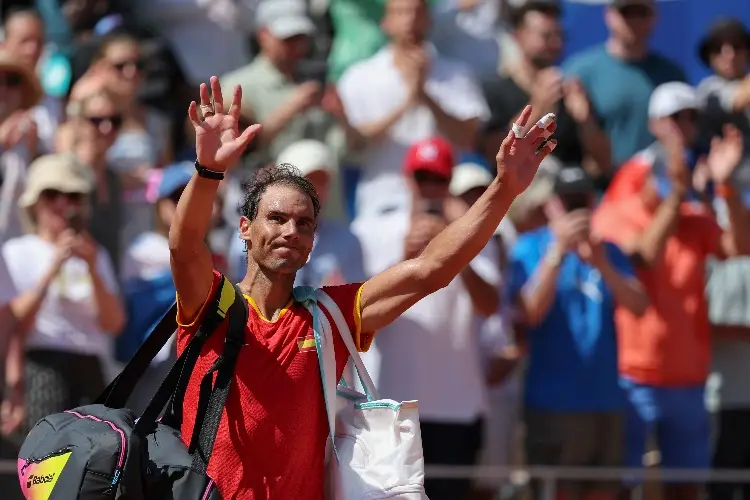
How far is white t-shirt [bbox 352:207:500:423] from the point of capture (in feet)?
27.8

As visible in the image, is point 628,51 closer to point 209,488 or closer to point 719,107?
point 719,107

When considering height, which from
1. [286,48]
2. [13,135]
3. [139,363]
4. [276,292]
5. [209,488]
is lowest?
[209,488]

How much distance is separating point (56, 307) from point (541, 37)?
3.90 meters

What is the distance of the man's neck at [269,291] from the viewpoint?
517cm

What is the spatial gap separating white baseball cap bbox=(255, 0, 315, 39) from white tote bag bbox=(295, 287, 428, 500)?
16.0 feet

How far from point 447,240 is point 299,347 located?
625mm

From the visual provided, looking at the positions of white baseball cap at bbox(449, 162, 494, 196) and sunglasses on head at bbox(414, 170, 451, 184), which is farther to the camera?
white baseball cap at bbox(449, 162, 494, 196)

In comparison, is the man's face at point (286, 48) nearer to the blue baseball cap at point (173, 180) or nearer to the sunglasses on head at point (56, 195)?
the blue baseball cap at point (173, 180)

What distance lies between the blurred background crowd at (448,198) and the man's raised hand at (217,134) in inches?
123

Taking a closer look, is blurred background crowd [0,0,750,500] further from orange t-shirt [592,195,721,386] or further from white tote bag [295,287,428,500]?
white tote bag [295,287,428,500]

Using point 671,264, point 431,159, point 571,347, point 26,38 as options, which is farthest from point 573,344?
point 26,38

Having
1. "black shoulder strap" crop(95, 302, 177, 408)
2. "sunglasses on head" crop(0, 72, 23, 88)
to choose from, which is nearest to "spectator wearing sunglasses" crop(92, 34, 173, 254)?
"sunglasses on head" crop(0, 72, 23, 88)

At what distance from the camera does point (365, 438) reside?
5.08 m

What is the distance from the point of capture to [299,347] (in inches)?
200
